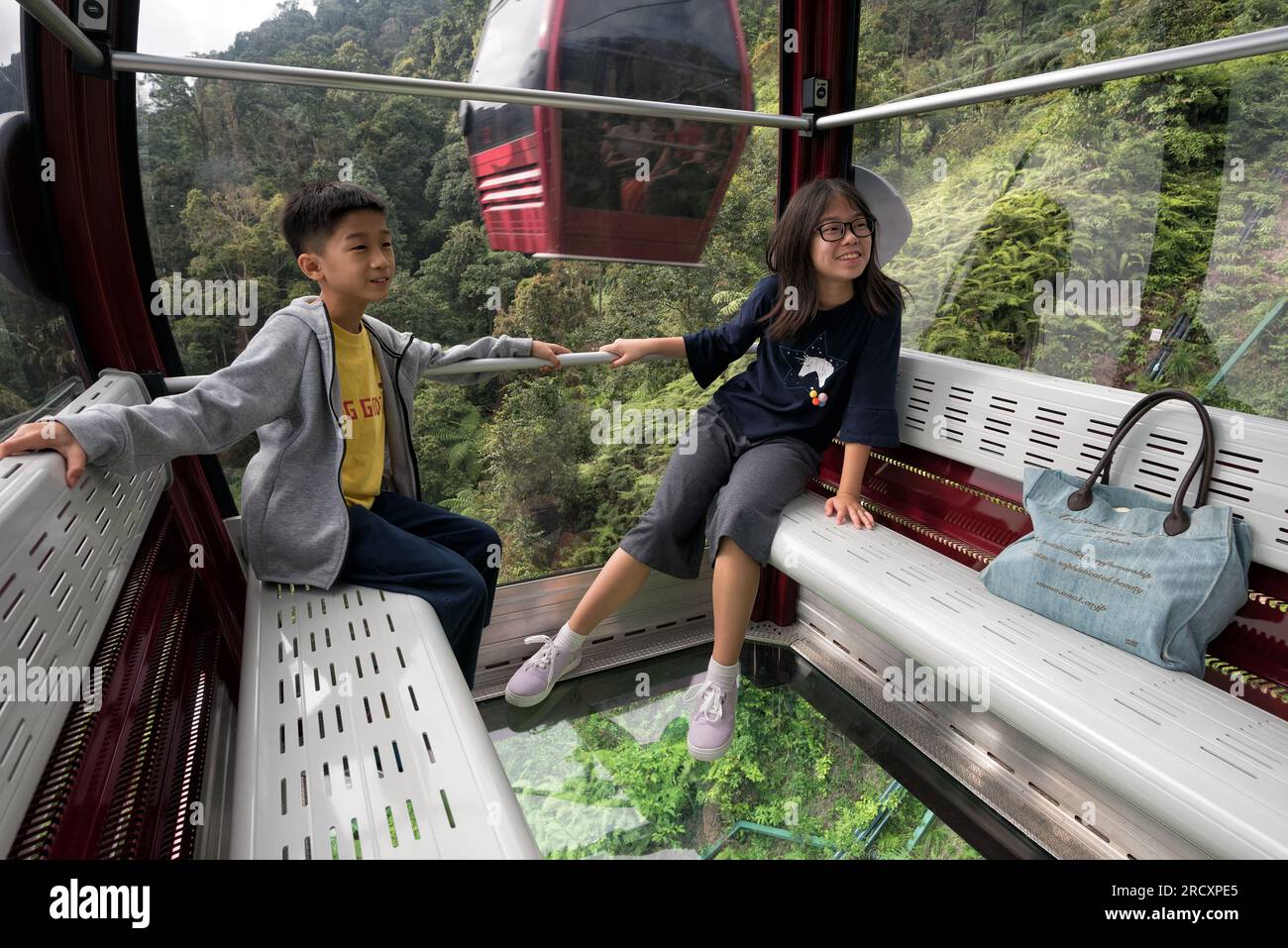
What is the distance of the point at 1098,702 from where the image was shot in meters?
1.18

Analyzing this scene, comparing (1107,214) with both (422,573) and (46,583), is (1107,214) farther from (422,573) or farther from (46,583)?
(46,583)

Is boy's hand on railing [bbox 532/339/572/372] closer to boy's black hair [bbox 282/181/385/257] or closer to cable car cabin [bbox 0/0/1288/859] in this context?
cable car cabin [bbox 0/0/1288/859]

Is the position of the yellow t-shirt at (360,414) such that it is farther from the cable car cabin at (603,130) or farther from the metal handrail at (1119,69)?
the metal handrail at (1119,69)

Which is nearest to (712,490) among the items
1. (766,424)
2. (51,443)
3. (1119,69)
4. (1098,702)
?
(766,424)

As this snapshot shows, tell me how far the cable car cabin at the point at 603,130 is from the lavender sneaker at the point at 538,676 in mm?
1186

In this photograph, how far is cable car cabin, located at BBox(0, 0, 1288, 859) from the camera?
1007 mm

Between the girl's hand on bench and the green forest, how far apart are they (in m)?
0.59

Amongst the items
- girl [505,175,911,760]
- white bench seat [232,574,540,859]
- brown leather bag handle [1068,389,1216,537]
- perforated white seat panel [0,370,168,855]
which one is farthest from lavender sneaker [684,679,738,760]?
perforated white seat panel [0,370,168,855]

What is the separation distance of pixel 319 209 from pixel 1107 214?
1.79m

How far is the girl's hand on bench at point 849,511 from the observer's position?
74.1 inches

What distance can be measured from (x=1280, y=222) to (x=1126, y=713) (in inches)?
41.9

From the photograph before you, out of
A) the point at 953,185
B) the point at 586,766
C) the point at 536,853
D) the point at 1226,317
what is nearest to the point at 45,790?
the point at 536,853

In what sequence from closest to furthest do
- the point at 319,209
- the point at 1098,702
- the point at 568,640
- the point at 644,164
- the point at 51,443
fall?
the point at 51,443
the point at 1098,702
the point at 319,209
the point at 568,640
the point at 644,164

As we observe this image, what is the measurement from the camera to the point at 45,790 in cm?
84
